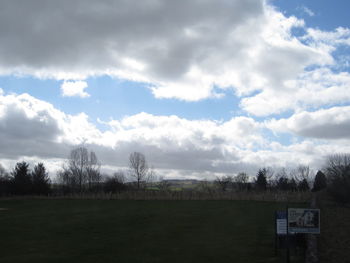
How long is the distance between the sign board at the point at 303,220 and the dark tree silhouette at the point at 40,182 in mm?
53991

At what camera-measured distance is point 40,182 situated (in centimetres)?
→ 5816

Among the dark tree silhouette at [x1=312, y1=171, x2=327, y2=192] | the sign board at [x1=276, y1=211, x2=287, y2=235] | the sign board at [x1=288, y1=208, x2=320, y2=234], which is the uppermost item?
the sign board at [x1=288, y1=208, x2=320, y2=234]

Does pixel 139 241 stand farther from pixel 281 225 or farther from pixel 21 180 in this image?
pixel 21 180

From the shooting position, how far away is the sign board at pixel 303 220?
30.8ft

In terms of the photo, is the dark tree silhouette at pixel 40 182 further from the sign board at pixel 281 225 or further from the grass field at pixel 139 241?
the sign board at pixel 281 225

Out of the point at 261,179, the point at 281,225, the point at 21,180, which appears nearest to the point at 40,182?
the point at 21,180

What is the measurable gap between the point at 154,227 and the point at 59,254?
701 cm

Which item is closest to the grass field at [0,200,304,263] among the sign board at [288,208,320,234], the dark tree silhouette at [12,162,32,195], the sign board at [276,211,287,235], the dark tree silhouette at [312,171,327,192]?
the sign board at [276,211,287,235]

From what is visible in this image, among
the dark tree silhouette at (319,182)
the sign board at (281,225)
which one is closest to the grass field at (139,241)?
the sign board at (281,225)

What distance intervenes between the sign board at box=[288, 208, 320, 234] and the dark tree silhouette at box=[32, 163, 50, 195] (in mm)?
53991

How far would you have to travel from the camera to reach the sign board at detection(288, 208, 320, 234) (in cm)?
938

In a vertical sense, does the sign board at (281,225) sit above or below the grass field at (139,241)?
above

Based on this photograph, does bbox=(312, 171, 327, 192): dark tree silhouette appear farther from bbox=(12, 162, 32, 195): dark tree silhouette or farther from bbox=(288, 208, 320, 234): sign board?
bbox=(288, 208, 320, 234): sign board

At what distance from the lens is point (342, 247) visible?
451 inches
